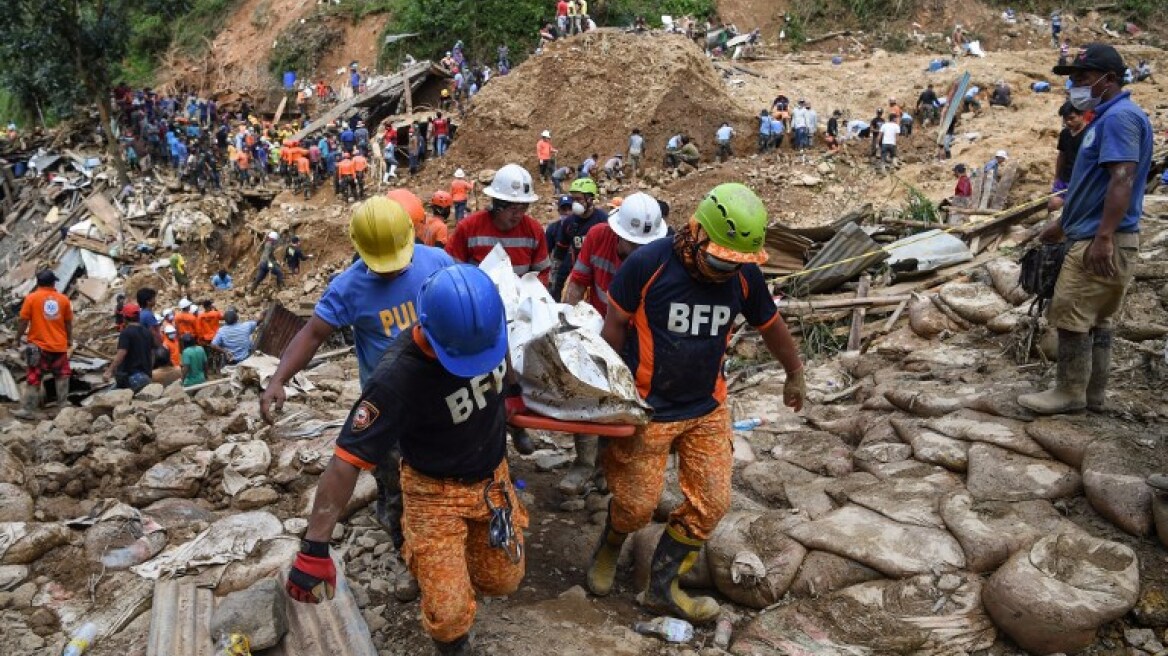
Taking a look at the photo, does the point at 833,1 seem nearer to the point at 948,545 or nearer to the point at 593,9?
the point at 593,9

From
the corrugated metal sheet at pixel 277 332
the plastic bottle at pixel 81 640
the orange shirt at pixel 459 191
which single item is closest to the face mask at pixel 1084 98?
the plastic bottle at pixel 81 640

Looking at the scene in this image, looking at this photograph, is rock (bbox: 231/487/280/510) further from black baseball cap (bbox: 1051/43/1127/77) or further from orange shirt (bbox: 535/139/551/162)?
orange shirt (bbox: 535/139/551/162)

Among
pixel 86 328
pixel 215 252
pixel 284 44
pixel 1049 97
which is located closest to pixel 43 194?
pixel 215 252

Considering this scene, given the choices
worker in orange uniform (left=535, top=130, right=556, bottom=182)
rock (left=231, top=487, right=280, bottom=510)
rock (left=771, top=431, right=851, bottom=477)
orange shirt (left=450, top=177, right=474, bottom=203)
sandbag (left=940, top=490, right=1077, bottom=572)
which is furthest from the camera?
worker in orange uniform (left=535, top=130, right=556, bottom=182)

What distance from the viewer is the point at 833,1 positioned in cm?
2922

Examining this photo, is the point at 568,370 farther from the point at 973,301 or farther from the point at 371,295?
the point at 973,301

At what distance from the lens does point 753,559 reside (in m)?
3.55

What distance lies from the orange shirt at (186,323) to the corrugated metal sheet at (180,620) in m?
7.38

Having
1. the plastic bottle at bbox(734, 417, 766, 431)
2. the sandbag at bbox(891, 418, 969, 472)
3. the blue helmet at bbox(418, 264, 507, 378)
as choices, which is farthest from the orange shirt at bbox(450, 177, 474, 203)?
the blue helmet at bbox(418, 264, 507, 378)

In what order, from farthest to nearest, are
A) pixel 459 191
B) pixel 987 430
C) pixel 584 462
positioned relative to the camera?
pixel 459 191, pixel 584 462, pixel 987 430

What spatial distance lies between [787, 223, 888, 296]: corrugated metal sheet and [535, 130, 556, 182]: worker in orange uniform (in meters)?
10.5

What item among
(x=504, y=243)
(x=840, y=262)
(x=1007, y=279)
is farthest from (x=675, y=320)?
(x=840, y=262)

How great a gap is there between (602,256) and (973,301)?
10.4ft

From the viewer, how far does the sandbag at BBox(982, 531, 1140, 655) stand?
9.73 feet
